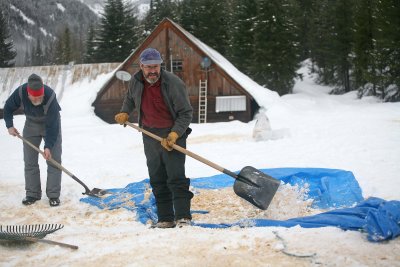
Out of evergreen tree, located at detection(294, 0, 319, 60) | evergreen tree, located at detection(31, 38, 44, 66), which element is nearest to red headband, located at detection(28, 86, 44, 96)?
evergreen tree, located at detection(294, 0, 319, 60)

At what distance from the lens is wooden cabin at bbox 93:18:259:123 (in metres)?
19.0

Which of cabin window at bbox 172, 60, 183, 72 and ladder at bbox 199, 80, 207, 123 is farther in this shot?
cabin window at bbox 172, 60, 183, 72

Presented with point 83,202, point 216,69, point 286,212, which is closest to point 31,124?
point 83,202

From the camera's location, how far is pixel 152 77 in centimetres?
391

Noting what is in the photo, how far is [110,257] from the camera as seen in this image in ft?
9.41

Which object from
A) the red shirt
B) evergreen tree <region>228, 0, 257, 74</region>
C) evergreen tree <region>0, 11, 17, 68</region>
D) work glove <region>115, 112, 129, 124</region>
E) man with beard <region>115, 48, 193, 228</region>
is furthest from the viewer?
evergreen tree <region>0, 11, 17, 68</region>

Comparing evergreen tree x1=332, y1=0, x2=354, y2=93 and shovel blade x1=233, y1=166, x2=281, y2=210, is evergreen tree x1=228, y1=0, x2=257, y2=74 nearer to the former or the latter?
evergreen tree x1=332, y1=0, x2=354, y2=93

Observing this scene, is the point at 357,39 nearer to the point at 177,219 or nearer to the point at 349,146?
the point at 349,146

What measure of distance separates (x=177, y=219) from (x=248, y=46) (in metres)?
28.7

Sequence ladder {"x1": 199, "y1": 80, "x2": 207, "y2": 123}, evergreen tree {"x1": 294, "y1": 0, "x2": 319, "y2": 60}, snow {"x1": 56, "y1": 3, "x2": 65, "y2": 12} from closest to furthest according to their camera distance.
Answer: ladder {"x1": 199, "y1": 80, "x2": 207, "y2": 123} < evergreen tree {"x1": 294, "y1": 0, "x2": 319, "y2": 60} < snow {"x1": 56, "y1": 3, "x2": 65, "y2": 12}

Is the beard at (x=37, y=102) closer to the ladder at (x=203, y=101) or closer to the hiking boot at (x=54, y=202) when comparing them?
the hiking boot at (x=54, y=202)

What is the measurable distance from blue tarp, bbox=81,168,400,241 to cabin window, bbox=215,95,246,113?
42.6 ft

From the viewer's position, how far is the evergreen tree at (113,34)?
3466 centimetres

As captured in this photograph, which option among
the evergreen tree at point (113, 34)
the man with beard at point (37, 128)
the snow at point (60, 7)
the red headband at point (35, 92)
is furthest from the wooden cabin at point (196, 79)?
the snow at point (60, 7)
